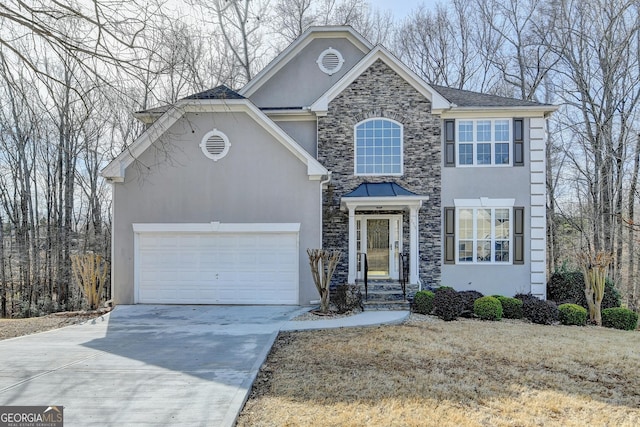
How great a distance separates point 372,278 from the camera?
13664 mm

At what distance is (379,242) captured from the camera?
45.5ft

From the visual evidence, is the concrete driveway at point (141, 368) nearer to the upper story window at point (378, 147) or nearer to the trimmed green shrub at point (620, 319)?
the upper story window at point (378, 147)

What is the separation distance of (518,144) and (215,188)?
963 cm

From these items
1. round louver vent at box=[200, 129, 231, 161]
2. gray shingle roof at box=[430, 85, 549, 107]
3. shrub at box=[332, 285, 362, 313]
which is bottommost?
shrub at box=[332, 285, 362, 313]

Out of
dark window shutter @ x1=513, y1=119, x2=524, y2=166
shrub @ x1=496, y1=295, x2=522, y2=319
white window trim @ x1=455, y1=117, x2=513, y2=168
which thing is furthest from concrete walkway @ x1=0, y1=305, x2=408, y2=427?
dark window shutter @ x1=513, y1=119, x2=524, y2=166

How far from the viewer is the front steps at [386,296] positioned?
11711mm

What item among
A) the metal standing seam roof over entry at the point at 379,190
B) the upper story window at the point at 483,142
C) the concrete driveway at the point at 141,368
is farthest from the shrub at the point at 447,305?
the upper story window at the point at 483,142

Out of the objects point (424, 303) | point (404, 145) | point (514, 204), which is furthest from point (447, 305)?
point (404, 145)

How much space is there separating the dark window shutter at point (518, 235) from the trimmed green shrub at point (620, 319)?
273 centimetres

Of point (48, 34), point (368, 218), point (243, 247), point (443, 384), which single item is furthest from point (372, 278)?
point (48, 34)

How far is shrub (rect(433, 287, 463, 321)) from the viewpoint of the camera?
A: 11.0 metres

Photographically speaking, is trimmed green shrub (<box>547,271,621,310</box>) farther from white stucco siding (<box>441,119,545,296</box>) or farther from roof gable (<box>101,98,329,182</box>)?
roof gable (<box>101,98,329,182</box>)

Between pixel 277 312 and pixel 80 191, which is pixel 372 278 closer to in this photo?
pixel 277 312

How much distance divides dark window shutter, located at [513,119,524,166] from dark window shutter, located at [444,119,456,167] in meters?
1.94
